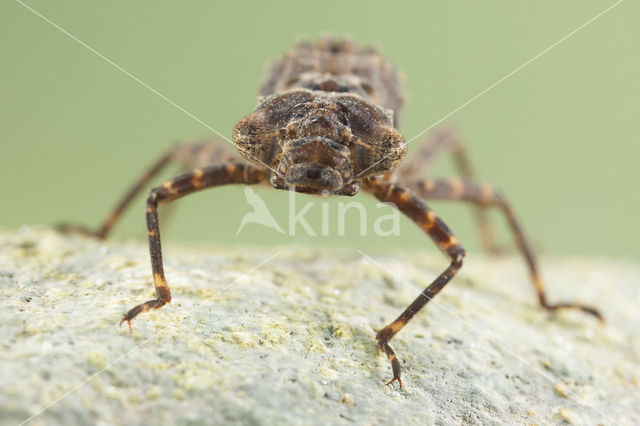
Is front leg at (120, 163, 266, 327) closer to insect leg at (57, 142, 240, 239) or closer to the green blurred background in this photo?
the green blurred background

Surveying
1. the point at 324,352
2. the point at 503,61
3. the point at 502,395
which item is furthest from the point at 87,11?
the point at 502,395

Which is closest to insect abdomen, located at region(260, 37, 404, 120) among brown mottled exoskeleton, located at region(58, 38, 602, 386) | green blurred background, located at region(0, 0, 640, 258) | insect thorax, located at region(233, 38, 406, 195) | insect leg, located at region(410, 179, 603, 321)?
brown mottled exoskeleton, located at region(58, 38, 602, 386)

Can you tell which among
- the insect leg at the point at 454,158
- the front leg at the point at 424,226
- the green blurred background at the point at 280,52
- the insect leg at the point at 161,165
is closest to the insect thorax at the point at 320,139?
the green blurred background at the point at 280,52

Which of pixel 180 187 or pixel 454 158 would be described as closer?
pixel 180 187

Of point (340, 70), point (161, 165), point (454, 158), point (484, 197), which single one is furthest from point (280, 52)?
point (454, 158)

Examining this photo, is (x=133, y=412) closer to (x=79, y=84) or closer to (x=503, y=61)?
(x=503, y=61)

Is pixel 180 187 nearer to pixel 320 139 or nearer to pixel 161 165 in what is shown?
pixel 320 139
